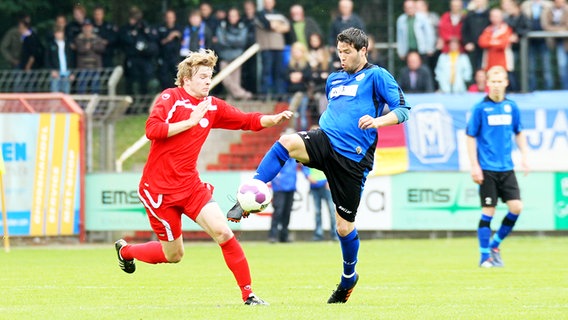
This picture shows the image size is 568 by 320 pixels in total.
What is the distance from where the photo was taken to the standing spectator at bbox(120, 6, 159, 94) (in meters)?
24.2

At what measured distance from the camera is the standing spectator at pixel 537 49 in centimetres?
2319

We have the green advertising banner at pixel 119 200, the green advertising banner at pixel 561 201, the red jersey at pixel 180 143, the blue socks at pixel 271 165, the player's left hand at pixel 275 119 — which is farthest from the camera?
the green advertising banner at pixel 119 200

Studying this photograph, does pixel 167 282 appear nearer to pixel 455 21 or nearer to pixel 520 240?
pixel 520 240

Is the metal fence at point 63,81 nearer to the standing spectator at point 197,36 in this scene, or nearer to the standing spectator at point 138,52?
the standing spectator at point 138,52

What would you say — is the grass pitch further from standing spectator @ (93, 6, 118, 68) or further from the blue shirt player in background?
standing spectator @ (93, 6, 118, 68)

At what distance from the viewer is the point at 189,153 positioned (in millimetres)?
10180

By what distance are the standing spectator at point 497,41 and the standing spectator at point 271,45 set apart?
3.99m

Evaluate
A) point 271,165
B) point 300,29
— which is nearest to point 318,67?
point 300,29

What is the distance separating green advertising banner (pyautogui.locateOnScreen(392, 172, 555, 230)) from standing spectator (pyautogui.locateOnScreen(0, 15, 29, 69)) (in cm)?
845

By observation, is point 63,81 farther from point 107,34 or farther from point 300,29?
point 300,29

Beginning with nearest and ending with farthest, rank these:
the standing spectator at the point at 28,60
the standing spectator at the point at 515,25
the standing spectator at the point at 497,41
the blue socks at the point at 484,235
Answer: the blue socks at the point at 484,235 < the standing spectator at the point at 497,41 < the standing spectator at the point at 515,25 < the standing spectator at the point at 28,60

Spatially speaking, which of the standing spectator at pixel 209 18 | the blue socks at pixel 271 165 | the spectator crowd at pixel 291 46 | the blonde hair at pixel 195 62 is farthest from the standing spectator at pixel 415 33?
the blue socks at pixel 271 165

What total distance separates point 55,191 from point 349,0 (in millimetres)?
6789

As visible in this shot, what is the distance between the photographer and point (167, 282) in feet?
42.6
